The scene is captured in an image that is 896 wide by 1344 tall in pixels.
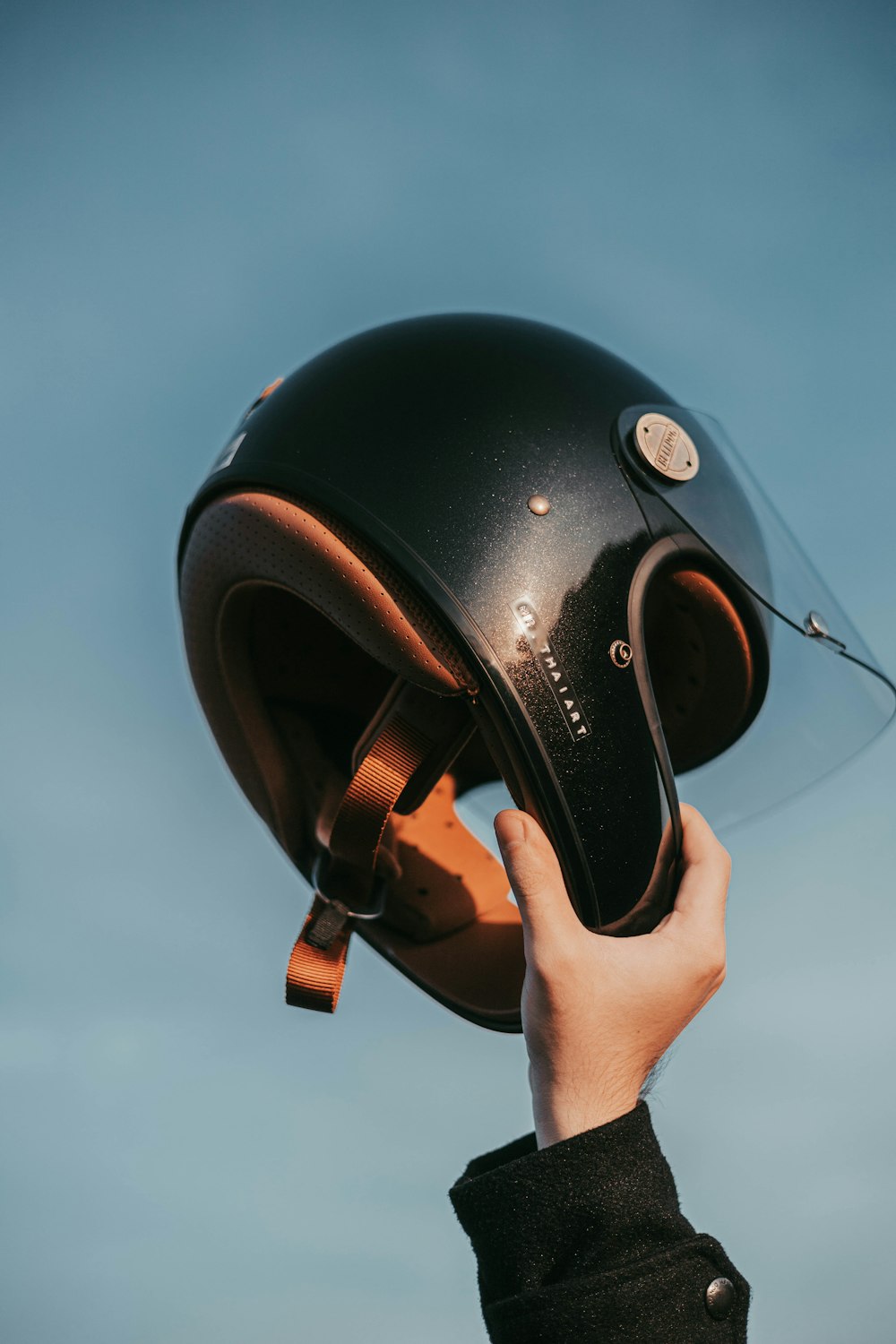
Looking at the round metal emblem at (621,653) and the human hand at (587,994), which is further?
the round metal emblem at (621,653)

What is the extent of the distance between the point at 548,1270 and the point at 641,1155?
0.49 feet

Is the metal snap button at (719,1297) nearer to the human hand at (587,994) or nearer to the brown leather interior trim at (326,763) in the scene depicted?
the human hand at (587,994)

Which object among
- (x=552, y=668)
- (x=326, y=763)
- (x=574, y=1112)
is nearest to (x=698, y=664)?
(x=552, y=668)

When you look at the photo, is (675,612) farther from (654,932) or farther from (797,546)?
(654,932)

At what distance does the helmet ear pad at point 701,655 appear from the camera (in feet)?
5.30

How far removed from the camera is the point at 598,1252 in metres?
1.07

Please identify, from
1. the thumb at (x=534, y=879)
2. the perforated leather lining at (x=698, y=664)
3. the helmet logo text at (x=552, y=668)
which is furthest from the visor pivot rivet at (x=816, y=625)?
the thumb at (x=534, y=879)

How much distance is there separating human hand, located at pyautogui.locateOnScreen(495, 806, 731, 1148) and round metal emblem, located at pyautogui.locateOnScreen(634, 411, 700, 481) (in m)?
0.58

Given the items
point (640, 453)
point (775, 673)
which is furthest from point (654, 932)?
point (640, 453)

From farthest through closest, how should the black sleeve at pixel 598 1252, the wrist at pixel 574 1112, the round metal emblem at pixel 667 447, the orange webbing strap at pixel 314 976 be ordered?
the orange webbing strap at pixel 314 976, the round metal emblem at pixel 667 447, the wrist at pixel 574 1112, the black sleeve at pixel 598 1252

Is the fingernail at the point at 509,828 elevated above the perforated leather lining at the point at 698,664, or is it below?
below

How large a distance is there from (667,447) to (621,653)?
0.36 meters

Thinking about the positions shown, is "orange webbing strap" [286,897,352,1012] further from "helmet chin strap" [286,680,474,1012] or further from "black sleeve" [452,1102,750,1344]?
"black sleeve" [452,1102,750,1344]

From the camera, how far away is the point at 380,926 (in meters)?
1.96
